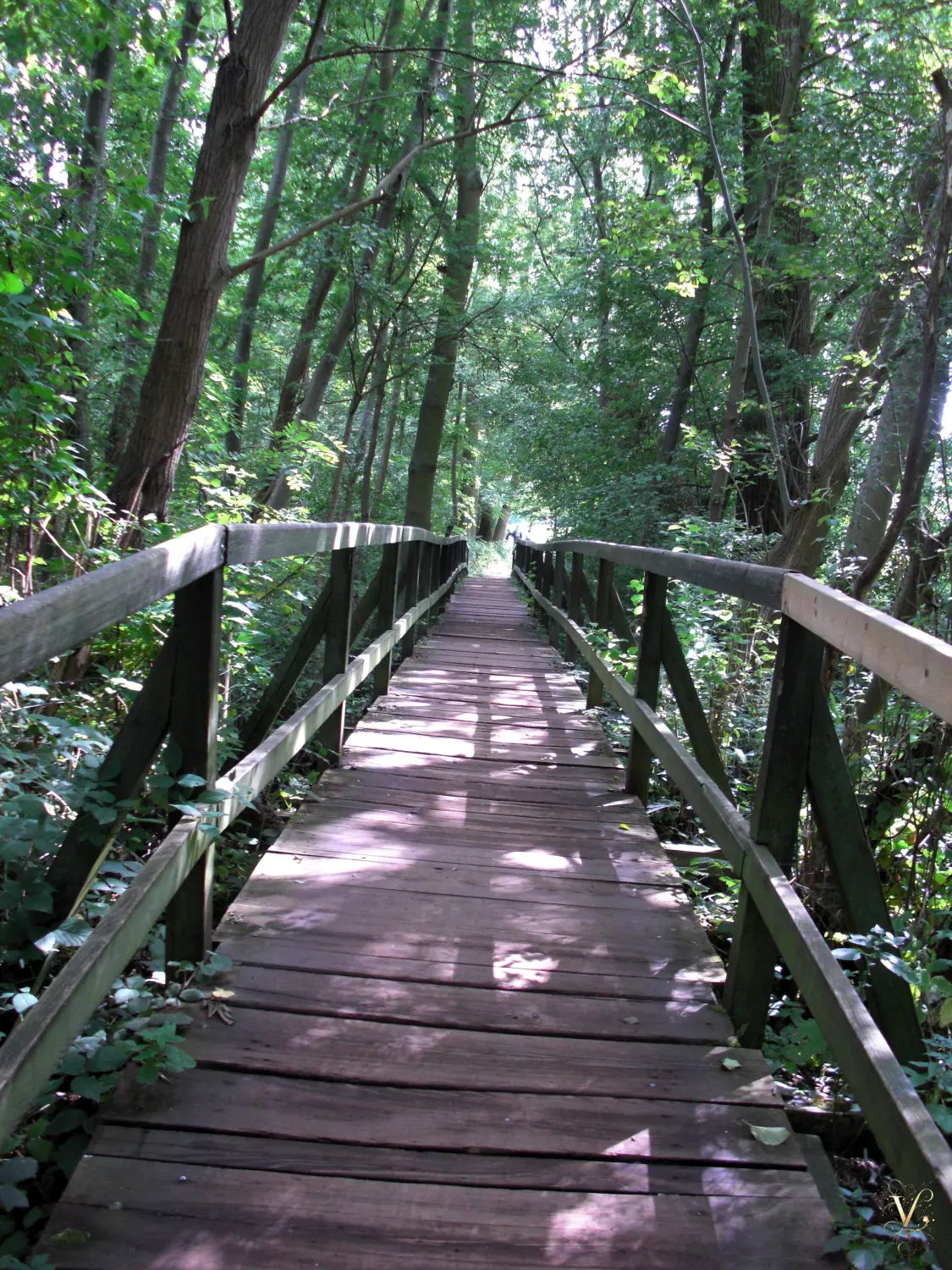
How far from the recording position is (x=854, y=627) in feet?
5.57

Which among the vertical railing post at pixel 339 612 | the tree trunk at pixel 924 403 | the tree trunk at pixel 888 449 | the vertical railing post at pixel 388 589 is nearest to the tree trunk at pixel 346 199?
the vertical railing post at pixel 388 589

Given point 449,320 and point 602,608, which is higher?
point 449,320

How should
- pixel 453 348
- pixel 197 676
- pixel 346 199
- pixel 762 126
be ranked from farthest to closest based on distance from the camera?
pixel 453 348 → pixel 346 199 → pixel 762 126 → pixel 197 676

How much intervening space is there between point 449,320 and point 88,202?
332 inches

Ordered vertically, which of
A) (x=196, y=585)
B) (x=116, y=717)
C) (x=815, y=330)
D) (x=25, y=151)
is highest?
(x=815, y=330)

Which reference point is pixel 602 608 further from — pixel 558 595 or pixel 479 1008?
pixel 479 1008

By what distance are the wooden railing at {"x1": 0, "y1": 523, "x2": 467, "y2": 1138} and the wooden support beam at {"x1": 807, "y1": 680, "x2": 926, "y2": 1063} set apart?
144cm

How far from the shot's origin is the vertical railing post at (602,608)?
5.52 meters

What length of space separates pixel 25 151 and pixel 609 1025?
22.0 feet

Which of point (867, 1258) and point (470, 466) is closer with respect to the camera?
point (867, 1258)

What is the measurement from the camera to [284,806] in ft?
15.0

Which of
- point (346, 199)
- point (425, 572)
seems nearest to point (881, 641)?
point (425, 572)

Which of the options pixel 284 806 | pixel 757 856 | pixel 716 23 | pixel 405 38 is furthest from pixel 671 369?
pixel 757 856

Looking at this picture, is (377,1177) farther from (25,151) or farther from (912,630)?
(25,151)
